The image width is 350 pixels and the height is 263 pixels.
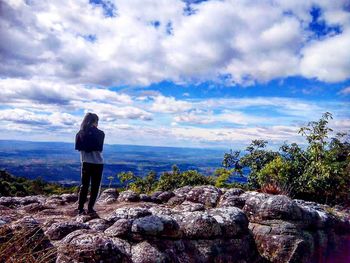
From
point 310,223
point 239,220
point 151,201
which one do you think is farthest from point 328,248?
point 151,201

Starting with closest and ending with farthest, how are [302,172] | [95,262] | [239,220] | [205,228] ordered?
[95,262]
[205,228]
[239,220]
[302,172]

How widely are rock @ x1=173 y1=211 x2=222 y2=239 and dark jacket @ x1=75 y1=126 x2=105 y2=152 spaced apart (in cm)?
281

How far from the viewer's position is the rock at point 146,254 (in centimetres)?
638

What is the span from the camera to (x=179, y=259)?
7.09 metres

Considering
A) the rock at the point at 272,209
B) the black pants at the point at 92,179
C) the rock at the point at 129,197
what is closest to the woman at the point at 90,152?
the black pants at the point at 92,179

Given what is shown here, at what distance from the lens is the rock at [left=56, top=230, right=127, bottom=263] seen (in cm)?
553

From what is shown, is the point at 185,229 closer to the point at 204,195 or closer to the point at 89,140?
the point at 89,140

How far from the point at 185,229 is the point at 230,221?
1245 mm

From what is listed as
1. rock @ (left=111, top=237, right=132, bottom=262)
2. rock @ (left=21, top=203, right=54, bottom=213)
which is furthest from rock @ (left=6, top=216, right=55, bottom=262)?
rock @ (left=21, top=203, right=54, bottom=213)

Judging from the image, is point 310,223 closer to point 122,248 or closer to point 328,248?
point 328,248

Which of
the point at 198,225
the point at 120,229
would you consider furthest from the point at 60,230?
the point at 198,225

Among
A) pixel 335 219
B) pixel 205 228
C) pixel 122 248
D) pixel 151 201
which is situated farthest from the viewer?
pixel 151 201

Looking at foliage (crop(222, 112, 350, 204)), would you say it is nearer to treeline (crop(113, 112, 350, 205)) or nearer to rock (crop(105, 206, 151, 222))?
treeline (crop(113, 112, 350, 205))

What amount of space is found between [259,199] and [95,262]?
5881 millimetres
